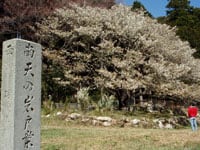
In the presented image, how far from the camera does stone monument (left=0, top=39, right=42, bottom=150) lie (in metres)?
6.07

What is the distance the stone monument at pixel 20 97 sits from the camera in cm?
607

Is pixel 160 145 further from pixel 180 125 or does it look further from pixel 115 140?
pixel 180 125

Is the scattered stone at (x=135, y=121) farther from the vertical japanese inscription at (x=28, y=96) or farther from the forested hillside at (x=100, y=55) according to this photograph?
the vertical japanese inscription at (x=28, y=96)

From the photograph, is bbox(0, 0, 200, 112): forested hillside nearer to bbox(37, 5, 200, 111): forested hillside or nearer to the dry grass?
bbox(37, 5, 200, 111): forested hillside

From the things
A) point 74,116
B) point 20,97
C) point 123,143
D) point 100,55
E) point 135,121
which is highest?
point 100,55

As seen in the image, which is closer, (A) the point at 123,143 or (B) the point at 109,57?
(A) the point at 123,143

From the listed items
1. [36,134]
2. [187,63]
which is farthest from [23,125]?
[187,63]

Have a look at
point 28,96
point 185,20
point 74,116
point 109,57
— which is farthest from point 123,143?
point 185,20

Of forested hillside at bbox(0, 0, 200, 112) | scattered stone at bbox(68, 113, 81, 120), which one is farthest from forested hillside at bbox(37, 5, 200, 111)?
scattered stone at bbox(68, 113, 81, 120)

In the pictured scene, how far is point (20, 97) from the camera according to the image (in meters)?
6.09

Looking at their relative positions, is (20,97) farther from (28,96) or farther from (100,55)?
(100,55)

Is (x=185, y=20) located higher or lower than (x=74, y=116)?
higher

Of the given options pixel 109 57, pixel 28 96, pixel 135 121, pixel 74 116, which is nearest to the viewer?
pixel 28 96

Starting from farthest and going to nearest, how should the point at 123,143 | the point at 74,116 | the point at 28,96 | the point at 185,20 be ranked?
the point at 185,20
the point at 74,116
the point at 123,143
the point at 28,96
